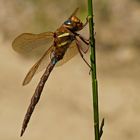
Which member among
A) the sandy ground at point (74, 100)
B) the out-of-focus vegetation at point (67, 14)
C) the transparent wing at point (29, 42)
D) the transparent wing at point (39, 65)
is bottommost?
the sandy ground at point (74, 100)

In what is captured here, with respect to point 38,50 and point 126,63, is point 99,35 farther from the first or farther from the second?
point 38,50

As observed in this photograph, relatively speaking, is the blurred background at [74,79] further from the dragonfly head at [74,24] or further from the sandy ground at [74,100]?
the dragonfly head at [74,24]

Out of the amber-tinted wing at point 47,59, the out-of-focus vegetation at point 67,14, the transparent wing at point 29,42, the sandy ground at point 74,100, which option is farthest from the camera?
the out-of-focus vegetation at point 67,14

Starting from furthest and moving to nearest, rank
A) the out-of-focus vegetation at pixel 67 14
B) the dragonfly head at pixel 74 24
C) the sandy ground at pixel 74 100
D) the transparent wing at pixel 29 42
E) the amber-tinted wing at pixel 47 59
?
1. the out-of-focus vegetation at pixel 67 14
2. the sandy ground at pixel 74 100
3. the transparent wing at pixel 29 42
4. the amber-tinted wing at pixel 47 59
5. the dragonfly head at pixel 74 24

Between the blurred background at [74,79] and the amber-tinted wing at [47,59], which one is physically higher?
the amber-tinted wing at [47,59]

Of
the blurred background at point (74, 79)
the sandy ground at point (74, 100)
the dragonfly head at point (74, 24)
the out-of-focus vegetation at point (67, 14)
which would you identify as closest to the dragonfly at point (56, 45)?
the dragonfly head at point (74, 24)

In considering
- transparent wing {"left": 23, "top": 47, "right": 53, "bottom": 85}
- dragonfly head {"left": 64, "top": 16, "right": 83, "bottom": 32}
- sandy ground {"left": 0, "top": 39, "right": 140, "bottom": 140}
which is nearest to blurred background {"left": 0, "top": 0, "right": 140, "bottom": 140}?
sandy ground {"left": 0, "top": 39, "right": 140, "bottom": 140}

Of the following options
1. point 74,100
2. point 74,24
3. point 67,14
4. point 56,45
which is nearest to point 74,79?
point 74,100

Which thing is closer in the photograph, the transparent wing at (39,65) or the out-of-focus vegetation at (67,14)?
the transparent wing at (39,65)
